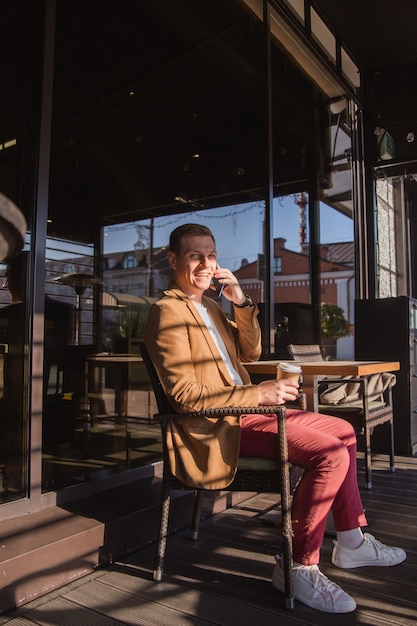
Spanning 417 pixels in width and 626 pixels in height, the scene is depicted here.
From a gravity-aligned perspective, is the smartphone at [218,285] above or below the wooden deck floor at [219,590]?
above

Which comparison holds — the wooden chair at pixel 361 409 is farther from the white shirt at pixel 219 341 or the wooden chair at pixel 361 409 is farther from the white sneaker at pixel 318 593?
the white sneaker at pixel 318 593

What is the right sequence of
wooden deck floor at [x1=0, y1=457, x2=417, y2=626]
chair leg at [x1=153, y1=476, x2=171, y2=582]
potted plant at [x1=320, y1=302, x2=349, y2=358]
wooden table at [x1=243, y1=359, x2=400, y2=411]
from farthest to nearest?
potted plant at [x1=320, y1=302, x2=349, y2=358] → wooden table at [x1=243, y1=359, x2=400, y2=411] → chair leg at [x1=153, y1=476, x2=171, y2=582] → wooden deck floor at [x1=0, y1=457, x2=417, y2=626]

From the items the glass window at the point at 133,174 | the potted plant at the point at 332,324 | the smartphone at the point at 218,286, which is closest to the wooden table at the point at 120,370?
the glass window at the point at 133,174

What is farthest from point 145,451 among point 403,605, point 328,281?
point 328,281

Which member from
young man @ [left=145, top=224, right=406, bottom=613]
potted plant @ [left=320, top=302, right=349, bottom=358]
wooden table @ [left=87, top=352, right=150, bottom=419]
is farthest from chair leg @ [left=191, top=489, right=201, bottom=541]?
potted plant @ [left=320, top=302, right=349, bottom=358]

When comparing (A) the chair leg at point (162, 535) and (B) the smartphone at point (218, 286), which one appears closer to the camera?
(A) the chair leg at point (162, 535)

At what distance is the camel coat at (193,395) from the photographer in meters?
1.64

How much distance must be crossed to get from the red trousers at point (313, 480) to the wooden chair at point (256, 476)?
5cm

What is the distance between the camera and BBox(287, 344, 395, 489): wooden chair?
9.64ft

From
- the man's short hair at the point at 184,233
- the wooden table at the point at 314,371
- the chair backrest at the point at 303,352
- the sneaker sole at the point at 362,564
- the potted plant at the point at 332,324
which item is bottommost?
the sneaker sole at the point at 362,564

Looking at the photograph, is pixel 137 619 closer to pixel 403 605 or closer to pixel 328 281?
pixel 403 605

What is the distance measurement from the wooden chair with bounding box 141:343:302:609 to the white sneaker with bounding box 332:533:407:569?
1.26 feet

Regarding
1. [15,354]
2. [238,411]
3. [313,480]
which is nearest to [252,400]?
[238,411]

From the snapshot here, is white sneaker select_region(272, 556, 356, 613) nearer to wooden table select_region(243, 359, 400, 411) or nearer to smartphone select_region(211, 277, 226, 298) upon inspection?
wooden table select_region(243, 359, 400, 411)
